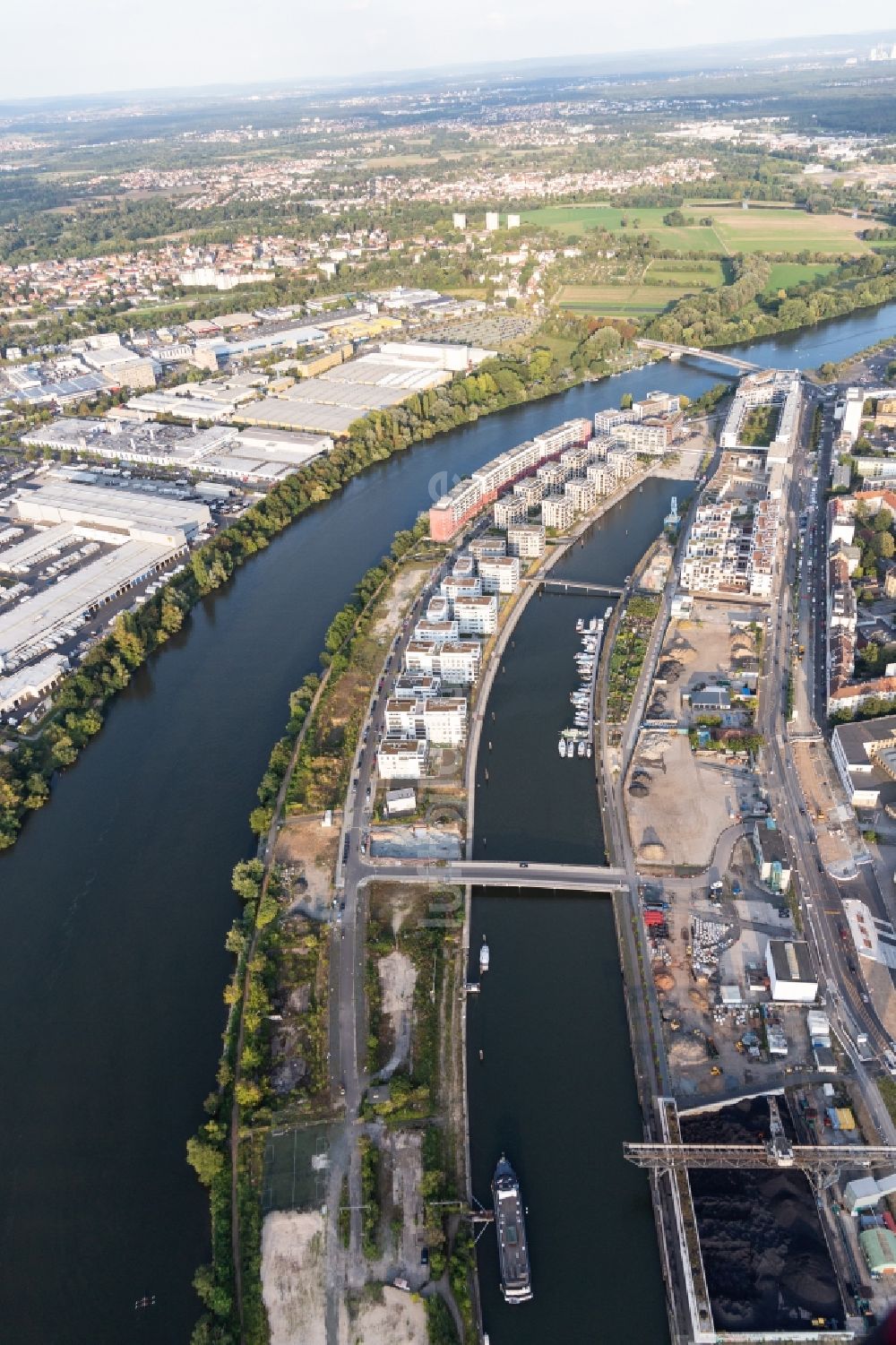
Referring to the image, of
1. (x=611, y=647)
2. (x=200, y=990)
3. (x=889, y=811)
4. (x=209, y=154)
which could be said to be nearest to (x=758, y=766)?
(x=889, y=811)

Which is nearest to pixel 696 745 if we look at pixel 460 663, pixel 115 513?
pixel 460 663

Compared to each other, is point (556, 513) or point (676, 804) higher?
point (556, 513)

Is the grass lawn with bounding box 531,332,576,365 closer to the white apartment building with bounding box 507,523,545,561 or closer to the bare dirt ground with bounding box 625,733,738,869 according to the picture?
the white apartment building with bounding box 507,523,545,561

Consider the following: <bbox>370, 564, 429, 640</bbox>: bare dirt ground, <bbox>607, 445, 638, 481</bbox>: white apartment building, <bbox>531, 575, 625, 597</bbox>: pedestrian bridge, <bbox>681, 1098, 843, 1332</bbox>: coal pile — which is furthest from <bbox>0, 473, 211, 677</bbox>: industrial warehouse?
<bbox>681, 1098, 843, 1332</bbox>: coal pile

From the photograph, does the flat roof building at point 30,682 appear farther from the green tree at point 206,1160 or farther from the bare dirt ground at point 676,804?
the bare dirt ground at point 676,804

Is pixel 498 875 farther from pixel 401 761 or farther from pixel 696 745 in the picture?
pixel 696 745

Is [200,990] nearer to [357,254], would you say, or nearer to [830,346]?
[830,346]
